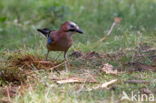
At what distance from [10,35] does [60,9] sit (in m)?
1.36

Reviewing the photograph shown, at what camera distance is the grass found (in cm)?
535

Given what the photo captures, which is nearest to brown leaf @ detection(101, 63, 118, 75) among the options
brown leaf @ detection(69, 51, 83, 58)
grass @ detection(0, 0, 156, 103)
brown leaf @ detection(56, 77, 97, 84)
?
grass @ detection(0, 0, 156, 103)

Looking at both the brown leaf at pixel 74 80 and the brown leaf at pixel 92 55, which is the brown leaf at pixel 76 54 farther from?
the brown leaf at pixel 74 80

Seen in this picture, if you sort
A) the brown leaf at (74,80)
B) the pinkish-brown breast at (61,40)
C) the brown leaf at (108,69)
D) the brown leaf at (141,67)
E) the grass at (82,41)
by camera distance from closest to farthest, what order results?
the grass at (82,41) < the brown leaf at (74,80) < the brown leaf at (108,69) < the brown leaf at (141,67) < the pinkish-brown breast at (61,40)

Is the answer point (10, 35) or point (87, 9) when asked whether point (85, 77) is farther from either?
point (87, 9)

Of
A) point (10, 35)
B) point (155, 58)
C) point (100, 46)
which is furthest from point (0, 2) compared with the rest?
point (155, 58)

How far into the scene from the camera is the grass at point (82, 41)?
5.35m

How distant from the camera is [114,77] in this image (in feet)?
19.9

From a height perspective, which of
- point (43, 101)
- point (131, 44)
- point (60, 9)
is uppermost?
point (60, 9)

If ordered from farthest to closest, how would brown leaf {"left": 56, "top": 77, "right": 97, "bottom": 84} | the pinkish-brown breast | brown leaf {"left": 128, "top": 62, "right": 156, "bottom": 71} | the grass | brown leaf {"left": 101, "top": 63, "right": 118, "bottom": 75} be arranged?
the pinkish-brown breast < brown leaf {"left": 128, "top": 62, "right": 156, "bottom": 71} < brown leaf {"left": 101, "top": 63, "right": 118, "bottom": 75} < brown leaf {"left": 56, "top": 77, "right": 97, "bottom": 84} < the grass

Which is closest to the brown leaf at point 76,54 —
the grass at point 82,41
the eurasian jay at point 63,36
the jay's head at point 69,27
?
the grass at point 82,41

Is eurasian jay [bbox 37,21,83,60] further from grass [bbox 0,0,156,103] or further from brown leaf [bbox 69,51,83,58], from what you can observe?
brown leaf [bbox 69,51,83,58]

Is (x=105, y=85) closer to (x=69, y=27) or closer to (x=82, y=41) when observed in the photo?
(x=69, y=27)

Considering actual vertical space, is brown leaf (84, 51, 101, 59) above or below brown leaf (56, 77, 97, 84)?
above
